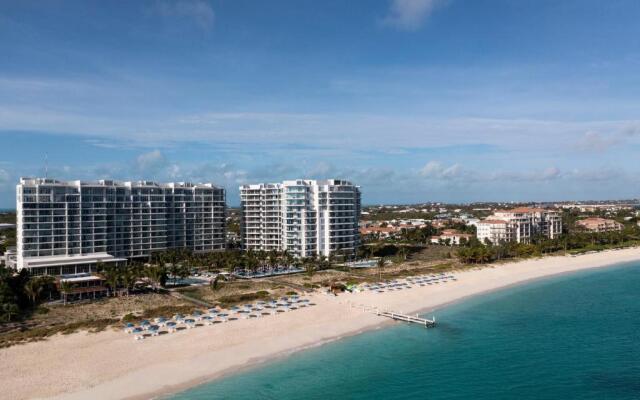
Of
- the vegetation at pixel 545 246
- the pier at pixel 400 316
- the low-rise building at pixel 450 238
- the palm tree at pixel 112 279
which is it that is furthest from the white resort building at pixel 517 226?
the palm tree at pixel 112 279

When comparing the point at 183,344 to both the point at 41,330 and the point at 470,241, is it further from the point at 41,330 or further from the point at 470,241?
the point at 470,241

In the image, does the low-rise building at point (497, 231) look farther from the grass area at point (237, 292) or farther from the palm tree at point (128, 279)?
the palm tree at point (128, 279)

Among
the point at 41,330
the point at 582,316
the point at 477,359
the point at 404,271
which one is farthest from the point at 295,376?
the point at 404,271

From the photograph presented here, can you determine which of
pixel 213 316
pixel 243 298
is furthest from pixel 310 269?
pixel 213 316

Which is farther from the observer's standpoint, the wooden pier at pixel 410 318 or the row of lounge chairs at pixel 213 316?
the wooden pier at pixel 410 318

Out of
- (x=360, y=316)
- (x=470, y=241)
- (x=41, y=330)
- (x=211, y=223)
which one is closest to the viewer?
(x=41, y=330)

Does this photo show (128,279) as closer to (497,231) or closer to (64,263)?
(64,263)

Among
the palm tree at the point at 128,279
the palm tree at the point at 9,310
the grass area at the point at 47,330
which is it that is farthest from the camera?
the palm tree at the point at 128,279
